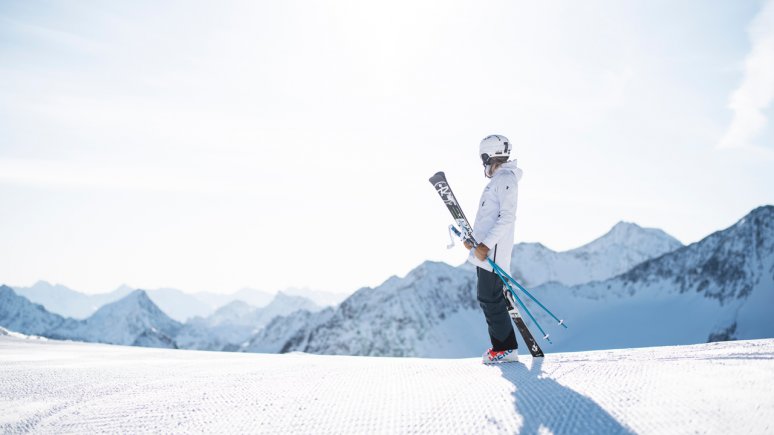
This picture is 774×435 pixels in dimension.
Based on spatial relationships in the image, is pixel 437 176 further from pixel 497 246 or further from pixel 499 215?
pixel 497 246

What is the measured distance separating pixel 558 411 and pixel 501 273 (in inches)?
130

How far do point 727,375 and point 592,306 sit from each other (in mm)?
209854

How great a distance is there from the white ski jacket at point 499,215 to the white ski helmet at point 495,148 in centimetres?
22

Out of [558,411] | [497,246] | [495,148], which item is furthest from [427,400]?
[495,148]

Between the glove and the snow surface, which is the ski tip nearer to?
the glove

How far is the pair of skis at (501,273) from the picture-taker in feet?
20.4

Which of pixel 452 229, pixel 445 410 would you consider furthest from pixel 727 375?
pixel 452 229

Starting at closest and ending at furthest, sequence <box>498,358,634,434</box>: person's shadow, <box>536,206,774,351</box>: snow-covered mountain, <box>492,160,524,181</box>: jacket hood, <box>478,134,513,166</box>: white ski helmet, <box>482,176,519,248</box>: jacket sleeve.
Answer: <box>498,358,634,434</box>: person's shadow → <box>482,176,519,248</box>: jacket sleeve → <box>492,160,524,181</box>: jacket hood → <box>478,134,513,166</box>: white ski helmet → <box>536,206,774,351</box>: snow-covered mountain

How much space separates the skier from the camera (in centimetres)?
611

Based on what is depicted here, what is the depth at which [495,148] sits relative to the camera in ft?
21.6

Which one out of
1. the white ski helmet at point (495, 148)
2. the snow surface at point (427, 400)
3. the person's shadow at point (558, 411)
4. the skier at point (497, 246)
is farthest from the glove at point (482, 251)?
the person's shadow at point (558, 411)

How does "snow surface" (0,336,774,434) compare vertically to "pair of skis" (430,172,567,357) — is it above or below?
below

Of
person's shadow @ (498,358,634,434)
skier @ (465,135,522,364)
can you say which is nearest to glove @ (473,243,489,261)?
skier @ (465,135,522,364)

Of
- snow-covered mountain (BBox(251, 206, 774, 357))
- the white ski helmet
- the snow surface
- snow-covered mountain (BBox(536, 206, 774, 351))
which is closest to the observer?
the snow surface
